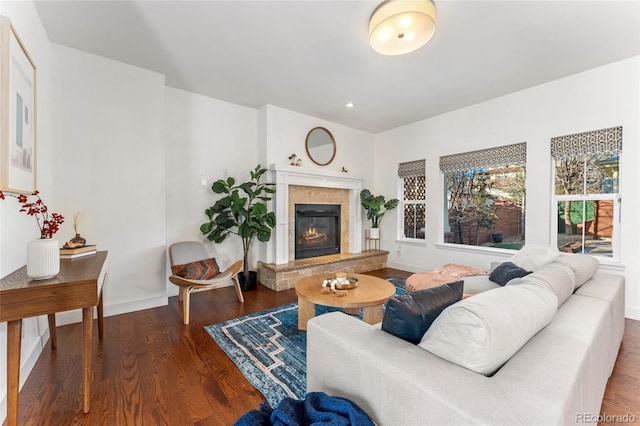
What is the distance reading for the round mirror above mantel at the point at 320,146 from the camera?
15.2 ft

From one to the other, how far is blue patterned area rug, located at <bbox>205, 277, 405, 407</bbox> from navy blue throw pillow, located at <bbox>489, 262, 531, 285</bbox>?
1.80 meters

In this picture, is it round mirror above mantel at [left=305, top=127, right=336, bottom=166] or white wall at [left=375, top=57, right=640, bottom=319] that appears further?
round mirror above mantel at [left=305, top=127, right=336, bottom=166]

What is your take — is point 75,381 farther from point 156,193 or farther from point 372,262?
point 372,262

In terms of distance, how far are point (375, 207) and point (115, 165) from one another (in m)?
3.88

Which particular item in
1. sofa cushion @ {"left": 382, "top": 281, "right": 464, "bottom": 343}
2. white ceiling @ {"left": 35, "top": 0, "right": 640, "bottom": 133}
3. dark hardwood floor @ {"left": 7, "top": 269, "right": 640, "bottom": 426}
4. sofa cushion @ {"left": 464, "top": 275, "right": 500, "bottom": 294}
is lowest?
dark hardwood floor @ {"left": 7, "top": 269, "right": 640, "bottom": 426}

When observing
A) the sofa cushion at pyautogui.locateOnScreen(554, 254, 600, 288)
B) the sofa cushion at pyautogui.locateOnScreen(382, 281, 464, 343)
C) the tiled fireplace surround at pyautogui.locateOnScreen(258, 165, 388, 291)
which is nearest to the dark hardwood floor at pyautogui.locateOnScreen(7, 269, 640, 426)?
the sofa cushion at pyautogui.locateOnScreen(554, 254, 600, 288)

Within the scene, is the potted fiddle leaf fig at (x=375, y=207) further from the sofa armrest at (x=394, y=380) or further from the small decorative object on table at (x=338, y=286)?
the sofa armrest at (x=394, y=380)

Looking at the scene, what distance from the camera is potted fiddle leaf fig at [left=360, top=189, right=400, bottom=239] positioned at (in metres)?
5.04

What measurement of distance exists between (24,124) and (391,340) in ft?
8.89

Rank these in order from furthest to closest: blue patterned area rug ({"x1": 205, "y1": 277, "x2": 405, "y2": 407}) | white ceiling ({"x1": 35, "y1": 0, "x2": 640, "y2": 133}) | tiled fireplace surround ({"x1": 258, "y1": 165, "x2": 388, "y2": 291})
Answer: tiled fireplace surround ({"x1": 258, "y1": 165, "x2": 388, "y2": 291}) → white ceiling ({"x1": 35, "y1": 0, "x2": 640, "y2": 133}) → blue patterned area rug ({"x1": 205, "y1": 277, "x2": 405, "y2": 407})

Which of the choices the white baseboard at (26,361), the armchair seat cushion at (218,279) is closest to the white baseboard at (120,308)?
the white baseboard at (26,361)

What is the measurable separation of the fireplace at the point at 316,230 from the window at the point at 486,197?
1.90m

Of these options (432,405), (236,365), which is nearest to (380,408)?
(432,405)

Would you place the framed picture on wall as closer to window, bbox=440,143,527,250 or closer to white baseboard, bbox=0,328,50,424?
white baseboard, bbox=0,328,50,424
